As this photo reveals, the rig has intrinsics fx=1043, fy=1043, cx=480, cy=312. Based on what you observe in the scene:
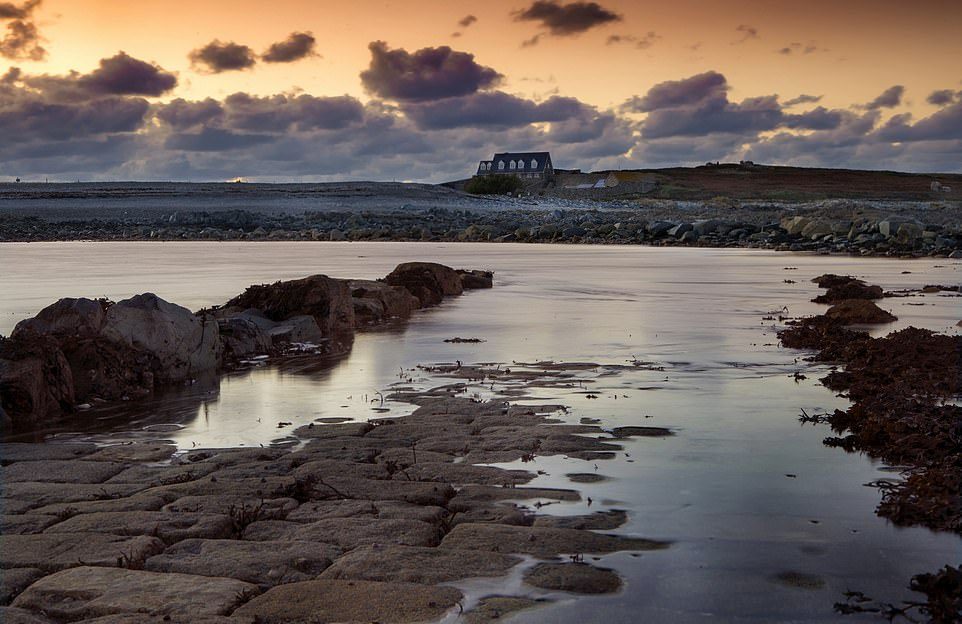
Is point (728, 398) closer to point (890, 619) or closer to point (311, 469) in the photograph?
point (311, 469)

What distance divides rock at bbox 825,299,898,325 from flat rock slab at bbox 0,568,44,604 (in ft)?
37.9

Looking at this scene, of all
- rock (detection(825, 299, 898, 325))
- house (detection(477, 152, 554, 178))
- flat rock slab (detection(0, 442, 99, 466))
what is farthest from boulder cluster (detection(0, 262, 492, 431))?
house (detection(477, 152, 554, 178))

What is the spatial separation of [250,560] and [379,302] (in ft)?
36.3

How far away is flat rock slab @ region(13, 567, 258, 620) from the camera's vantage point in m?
4.11

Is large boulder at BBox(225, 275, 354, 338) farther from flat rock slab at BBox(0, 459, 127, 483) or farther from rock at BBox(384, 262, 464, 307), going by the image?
flat rock slab at BBox(0, 459, 127, 483)

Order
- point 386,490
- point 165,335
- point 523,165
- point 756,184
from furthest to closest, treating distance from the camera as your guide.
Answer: point 523,165 → point 756,184 → point 165,335 → point 386,490

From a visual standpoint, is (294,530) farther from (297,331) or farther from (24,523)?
(297,331)

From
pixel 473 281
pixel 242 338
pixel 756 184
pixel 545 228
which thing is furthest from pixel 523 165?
pixel 242 338

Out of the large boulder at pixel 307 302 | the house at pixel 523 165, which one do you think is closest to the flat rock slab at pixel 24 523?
the large boulder at pixel 307 302

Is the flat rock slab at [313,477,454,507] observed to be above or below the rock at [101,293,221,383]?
below

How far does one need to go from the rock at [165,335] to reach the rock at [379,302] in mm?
4520

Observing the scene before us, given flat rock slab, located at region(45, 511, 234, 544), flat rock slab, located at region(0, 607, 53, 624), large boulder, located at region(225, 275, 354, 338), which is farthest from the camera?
large boulder, located at region(225, 275, 354, 338)

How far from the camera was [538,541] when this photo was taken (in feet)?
16.1

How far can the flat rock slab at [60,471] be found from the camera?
6.12m
